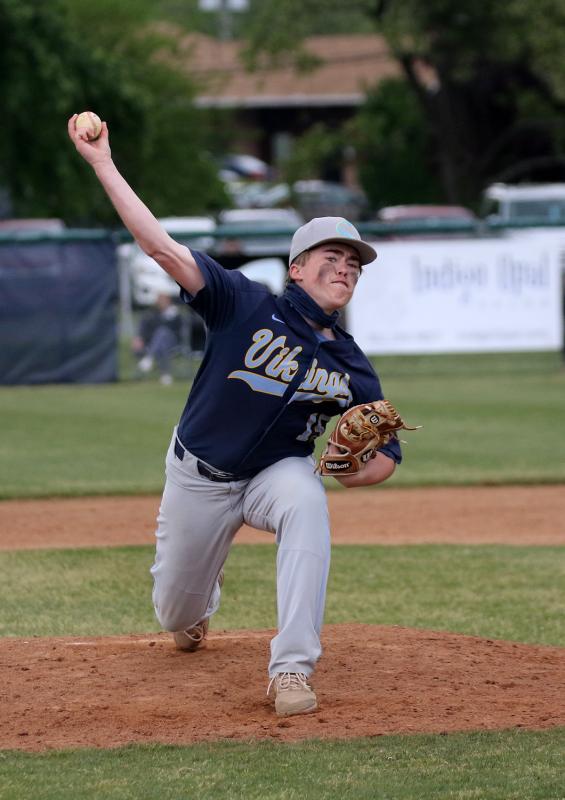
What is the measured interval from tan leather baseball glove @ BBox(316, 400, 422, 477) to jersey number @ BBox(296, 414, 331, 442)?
0.23 feet

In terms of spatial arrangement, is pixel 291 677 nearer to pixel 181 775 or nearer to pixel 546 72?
pixel 181 775

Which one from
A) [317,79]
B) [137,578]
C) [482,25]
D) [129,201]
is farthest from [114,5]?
[129,201]

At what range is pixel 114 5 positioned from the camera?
37781 millimetres

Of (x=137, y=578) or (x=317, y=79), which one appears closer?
(x=137, y=578)

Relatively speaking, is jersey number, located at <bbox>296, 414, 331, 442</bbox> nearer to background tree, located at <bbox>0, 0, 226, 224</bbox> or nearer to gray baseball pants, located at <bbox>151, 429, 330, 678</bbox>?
gray baseball pants, located at <bbox>151, 429, 330, 678</bbox>

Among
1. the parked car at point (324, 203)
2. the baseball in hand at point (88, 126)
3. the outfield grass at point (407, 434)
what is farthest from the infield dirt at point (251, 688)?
the parked car at point (324, 203)

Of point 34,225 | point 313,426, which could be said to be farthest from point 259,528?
point 34,225

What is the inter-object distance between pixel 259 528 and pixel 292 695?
617 mm

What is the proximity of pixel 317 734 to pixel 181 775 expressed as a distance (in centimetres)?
57

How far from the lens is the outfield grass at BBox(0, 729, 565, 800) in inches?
151

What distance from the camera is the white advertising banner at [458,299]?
18312 mm

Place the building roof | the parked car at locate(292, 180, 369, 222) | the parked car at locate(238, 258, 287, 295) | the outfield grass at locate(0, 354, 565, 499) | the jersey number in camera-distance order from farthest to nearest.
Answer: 1. the building roof
2. the parked car at locate(292, 180, 369, 222)
3. the parked car at locate(238, 258, 287, 295)
4. the outfield grass at locate(0, 354, 565, 499)
5. the jersey number

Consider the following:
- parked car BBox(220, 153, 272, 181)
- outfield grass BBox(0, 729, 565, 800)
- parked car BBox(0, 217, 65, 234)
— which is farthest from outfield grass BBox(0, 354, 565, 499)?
parked car BBox(220, 153, 272, 181)

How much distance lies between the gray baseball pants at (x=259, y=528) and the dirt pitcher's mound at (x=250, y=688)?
8.7 inches
